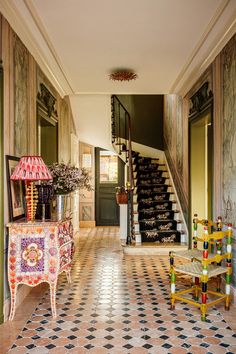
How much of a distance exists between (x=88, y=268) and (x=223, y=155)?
273cm

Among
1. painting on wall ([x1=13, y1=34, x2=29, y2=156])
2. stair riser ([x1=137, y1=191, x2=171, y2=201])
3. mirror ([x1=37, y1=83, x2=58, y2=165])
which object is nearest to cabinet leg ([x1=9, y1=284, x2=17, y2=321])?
painting on wall ([x1=13, y1=34, x2=29, y2=156])

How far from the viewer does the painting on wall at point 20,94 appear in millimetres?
3922

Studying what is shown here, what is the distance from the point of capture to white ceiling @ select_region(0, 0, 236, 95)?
345 centimetres

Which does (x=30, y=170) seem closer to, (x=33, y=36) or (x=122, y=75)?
(x=33, y=36)

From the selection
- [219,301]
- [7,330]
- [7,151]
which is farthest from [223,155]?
[7,330]

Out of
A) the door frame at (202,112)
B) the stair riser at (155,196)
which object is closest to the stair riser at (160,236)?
the door frame at (202,112)

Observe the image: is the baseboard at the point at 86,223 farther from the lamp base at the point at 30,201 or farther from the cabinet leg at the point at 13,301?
the cabinet leg at the point at 13,301

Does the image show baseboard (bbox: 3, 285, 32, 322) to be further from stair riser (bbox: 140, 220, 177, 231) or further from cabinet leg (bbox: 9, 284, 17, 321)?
stair riser (bbox: 140, 220, 177, 231)

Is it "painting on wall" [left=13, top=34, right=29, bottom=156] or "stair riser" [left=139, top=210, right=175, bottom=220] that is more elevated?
"painting on wall" [left=13, top=34, right=29, bottom=156]

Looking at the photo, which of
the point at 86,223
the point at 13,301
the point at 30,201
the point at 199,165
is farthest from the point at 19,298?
the point at 86,223

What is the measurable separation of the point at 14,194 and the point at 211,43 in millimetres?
2938

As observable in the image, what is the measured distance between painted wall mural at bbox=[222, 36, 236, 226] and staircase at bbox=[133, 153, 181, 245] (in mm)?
2771

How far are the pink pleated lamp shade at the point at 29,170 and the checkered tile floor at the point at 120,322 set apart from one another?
1398mm

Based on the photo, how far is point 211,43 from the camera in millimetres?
4391
